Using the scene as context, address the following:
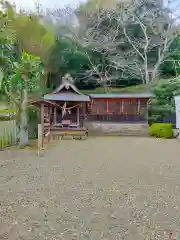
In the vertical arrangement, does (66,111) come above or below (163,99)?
below

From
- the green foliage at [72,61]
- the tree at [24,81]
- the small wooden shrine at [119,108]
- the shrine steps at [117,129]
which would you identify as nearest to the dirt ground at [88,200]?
the tree at [24,81]

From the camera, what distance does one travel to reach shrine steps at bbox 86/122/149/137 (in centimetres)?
2012

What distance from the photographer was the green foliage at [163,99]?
18.6 meters

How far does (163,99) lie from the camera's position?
1948 cm

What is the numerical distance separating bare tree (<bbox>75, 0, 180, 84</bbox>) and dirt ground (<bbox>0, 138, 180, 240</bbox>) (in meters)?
17.4

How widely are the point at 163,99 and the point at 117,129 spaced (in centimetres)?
393

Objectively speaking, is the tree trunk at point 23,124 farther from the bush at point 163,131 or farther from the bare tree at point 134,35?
the bare tree at point 134,35

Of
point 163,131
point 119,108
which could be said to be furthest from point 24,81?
point 119,108

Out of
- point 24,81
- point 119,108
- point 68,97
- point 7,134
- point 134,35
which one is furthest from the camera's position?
point 134,35

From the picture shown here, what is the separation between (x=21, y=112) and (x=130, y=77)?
15268mm

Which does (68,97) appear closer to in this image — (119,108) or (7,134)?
→ (119,108)

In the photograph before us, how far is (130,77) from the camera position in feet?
83.1

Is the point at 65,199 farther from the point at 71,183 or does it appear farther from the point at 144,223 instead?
the point at 144,223

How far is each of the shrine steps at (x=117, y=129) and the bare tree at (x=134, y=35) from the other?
5018 mm
